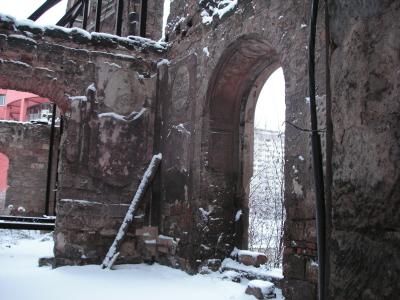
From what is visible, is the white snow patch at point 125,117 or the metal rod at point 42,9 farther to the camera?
the metal rod at point 42,9

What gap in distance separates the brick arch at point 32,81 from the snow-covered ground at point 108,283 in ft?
7.52

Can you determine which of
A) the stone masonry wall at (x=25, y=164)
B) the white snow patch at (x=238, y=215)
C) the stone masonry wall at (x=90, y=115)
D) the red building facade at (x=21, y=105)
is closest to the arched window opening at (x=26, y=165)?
the stone masonry wall at (x=25, y=164)

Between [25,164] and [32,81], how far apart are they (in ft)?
22.4

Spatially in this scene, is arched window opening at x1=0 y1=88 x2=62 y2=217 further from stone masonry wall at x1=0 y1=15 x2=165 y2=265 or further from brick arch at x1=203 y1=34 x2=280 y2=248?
brick arch at x1=203 y1=34 x2=280 y2=248

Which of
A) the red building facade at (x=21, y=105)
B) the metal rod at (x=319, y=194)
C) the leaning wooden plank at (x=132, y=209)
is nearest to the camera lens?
the metal rod at (x=319, y=194)

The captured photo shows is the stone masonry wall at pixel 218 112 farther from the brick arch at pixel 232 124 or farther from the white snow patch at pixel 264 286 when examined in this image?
the white snow patch at pixel 264 286

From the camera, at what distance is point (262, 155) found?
14750mm

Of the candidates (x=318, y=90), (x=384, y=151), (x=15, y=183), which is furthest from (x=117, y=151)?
(x=15, y=183)

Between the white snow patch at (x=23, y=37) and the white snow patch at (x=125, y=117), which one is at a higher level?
the white snow patch at (x=23, y=37)

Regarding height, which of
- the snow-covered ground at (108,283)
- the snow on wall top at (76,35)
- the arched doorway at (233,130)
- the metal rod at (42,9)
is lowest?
the snow-covered ground at (108,283)

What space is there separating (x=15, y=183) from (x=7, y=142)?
118 cm

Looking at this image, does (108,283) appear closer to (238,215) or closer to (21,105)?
(238,215)

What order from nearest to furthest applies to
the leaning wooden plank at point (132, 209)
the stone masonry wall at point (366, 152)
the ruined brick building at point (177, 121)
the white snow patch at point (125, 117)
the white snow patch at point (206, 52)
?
the stone masonry wall at point (366, 152), the ruined brick building at point (177, 121), the white snow patch at point (206, 52), the leaning wooden plank at point (132, 209), the white snow patch at point (125, 117)

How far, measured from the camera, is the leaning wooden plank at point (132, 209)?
5953 mm
